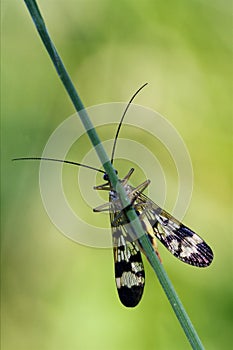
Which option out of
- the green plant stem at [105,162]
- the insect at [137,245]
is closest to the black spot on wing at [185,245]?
the insect at [137,245]

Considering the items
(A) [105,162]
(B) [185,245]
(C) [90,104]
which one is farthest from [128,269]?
(C) [90,104]

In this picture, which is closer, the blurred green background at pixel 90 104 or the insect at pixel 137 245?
the insect at pixel 137 245

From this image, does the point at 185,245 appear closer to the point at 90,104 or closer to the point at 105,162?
the point at 105,162

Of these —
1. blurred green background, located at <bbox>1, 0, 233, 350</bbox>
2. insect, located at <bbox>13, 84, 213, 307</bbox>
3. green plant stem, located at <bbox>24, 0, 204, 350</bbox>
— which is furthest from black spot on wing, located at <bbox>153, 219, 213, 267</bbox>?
blurred green background, located at <bbox>1, 0, 233, 350</bbox>

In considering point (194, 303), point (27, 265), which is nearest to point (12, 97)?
point (27, 265)

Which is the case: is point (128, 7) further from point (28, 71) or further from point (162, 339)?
point (162, 339)

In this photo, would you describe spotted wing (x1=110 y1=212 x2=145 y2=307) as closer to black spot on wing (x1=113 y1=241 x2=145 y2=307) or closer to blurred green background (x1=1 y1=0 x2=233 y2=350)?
black spot on wing (x1=113 y1=241 x2=145 y2=307)

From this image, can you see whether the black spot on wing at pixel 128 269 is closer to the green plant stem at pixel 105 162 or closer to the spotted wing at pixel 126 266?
the spotted wing at pixel 126 266
